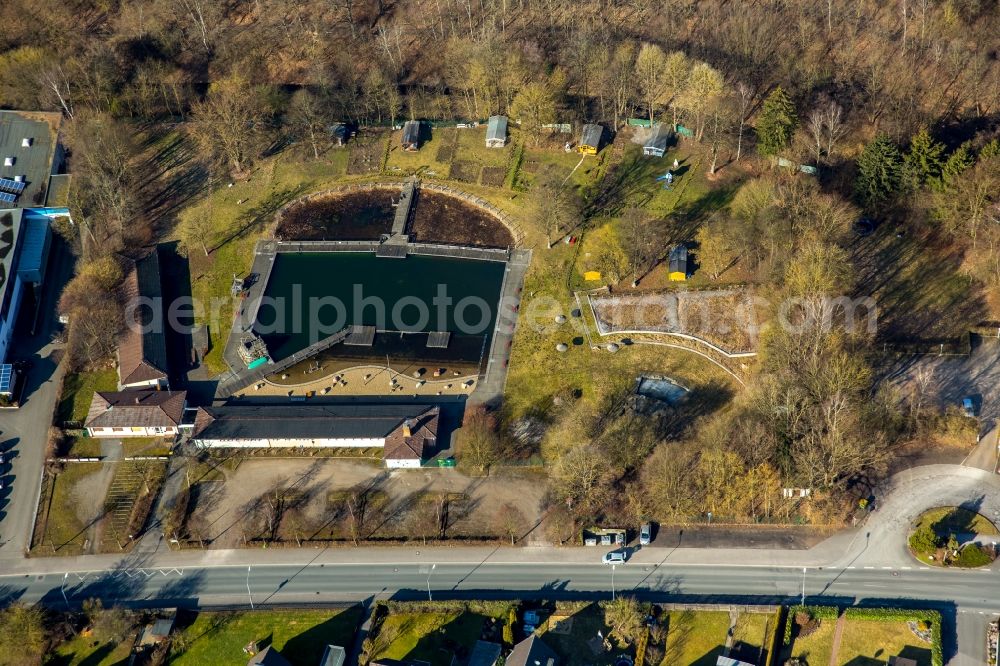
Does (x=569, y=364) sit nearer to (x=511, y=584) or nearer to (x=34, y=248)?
(x=511, y=584)

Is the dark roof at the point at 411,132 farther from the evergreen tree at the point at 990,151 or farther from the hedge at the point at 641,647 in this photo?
the hedge at the point at 641,647

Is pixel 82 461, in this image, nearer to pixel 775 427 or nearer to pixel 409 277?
pixel 409 277

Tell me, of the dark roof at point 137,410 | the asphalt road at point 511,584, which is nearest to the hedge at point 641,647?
the asphalt road at point 511,584

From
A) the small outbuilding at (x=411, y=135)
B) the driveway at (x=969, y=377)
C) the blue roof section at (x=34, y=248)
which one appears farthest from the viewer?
the small outbuilding at (x=411, y=135)

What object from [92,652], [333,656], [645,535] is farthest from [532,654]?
[92,652]

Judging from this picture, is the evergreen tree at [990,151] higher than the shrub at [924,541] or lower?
higher

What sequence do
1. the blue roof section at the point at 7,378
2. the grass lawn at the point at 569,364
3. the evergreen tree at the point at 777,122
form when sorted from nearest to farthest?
the grass lawn at the point at 569,364, the blue roof section at the point at 7,378, the evergreen tree at the point at 777,122

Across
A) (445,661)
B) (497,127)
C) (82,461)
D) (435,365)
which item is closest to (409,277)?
(435,365)
